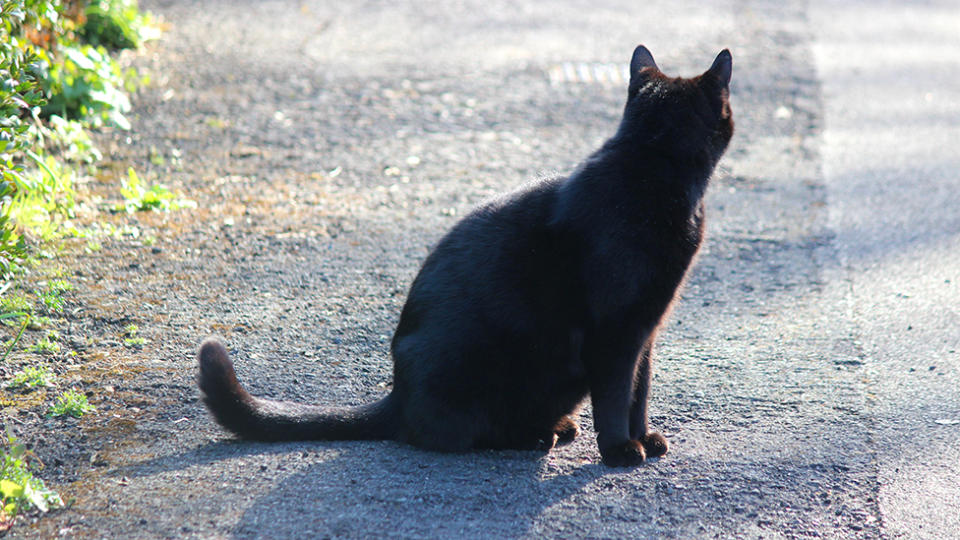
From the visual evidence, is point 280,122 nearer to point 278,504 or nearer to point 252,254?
point 252,254

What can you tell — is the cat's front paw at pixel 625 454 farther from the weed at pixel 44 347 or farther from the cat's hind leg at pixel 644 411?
the weed at pixel 44 347

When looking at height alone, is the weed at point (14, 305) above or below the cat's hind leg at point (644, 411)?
above

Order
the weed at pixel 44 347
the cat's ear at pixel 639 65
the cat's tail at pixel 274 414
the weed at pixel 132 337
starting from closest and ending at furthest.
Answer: the cat's tail at pixel 274 414
the cat's ear at pixel 639 65
the weed at pixel 44 347
the weed at pixel 132 337

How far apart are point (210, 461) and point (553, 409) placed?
3.75 feet

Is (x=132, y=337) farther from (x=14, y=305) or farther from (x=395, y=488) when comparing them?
(x=395, y=488)

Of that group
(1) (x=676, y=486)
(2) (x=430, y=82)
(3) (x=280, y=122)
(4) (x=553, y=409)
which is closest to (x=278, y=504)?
(4) (x=553, y=409)

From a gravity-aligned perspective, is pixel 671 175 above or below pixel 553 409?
above

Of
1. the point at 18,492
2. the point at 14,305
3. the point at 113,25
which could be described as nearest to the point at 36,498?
the point at 18,492

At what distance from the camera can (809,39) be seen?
8344mm

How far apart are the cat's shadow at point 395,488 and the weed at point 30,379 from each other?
2.16 ft

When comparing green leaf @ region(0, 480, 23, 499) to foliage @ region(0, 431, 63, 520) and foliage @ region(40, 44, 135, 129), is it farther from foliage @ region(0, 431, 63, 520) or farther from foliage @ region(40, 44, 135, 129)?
foliage @ region(40, 44, 135, 129)

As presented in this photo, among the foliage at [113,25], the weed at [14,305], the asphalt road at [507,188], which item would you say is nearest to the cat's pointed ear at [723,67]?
the asphalt road at [507,188]

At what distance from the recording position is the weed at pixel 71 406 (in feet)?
10.1

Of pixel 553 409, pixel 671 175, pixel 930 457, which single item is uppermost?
pixel 671 175
